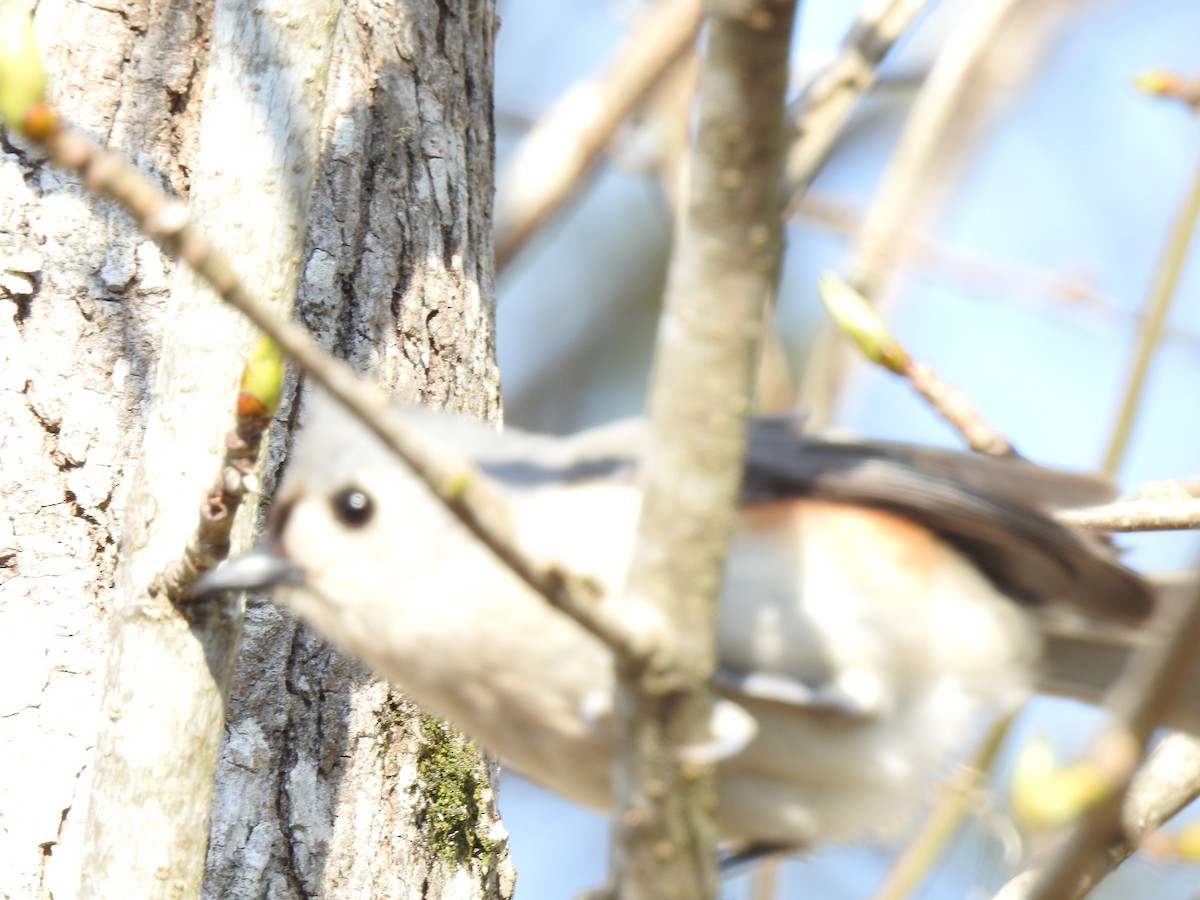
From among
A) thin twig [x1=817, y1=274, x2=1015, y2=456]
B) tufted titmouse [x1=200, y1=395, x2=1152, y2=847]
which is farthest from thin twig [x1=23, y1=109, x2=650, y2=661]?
thin twig [x1=817, y1=274, x2=1015, y2=456]

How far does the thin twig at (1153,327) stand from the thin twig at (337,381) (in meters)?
2.18

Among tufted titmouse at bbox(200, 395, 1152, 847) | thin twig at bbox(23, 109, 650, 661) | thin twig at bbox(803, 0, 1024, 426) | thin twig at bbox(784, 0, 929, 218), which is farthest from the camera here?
thin twig at bbox(803, 0, 1024, 426)

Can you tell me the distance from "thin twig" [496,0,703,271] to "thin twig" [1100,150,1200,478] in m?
1.39

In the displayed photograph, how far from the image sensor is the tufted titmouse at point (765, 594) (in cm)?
167

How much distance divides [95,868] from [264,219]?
2.87ft

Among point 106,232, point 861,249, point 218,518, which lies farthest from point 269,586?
point 861,249

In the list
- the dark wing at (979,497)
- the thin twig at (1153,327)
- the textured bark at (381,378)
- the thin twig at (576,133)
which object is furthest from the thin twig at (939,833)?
the thin twig at (576,133)

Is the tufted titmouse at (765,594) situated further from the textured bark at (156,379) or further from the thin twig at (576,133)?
the thin twig at (576,133)

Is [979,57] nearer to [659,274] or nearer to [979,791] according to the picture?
[979,791]

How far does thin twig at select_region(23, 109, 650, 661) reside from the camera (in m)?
1.20

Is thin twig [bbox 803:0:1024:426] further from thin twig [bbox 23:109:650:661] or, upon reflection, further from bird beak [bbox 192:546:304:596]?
thin twig [bbox 23:109:650:661]

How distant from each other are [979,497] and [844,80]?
173 centimetres

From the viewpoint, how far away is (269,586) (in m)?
1.75

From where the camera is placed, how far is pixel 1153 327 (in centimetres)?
306
